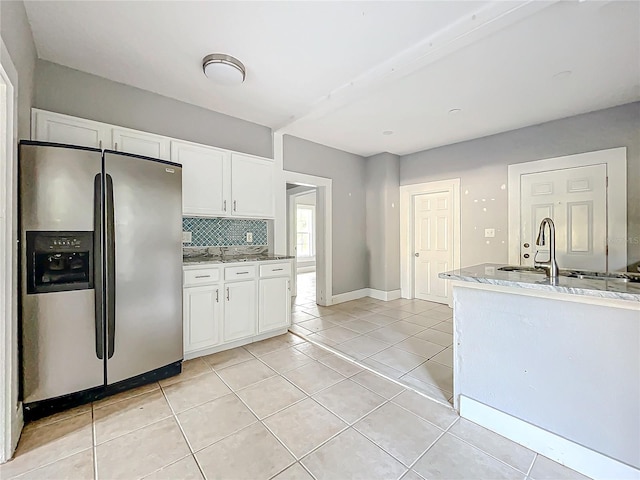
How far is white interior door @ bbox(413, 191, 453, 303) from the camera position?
4.64m

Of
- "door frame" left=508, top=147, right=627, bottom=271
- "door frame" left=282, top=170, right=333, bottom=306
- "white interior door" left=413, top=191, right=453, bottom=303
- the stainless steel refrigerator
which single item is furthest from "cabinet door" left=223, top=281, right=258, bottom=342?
"door frame" left=508, top=147, right=627, bottom=271

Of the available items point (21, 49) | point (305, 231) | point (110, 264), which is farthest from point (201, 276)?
point (305, 231)

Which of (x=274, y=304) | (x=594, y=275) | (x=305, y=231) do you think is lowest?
(x=274, y=304)

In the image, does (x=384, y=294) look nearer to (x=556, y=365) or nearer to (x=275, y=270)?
(x=275, y=270)

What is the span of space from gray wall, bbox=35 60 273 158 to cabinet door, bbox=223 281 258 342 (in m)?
1.80

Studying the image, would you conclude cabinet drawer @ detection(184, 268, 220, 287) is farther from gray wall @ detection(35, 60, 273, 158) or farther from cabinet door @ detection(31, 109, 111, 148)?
gray wall @ detection(35, 60, 273, 158)

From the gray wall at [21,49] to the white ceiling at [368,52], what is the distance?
11cm

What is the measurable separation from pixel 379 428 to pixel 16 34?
130 inches

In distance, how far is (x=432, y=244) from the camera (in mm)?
4852

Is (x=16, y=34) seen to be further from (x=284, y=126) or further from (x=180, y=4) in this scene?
(x=284, y=126)

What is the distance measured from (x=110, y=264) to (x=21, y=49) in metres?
1.52

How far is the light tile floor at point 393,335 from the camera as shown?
2.38 metres

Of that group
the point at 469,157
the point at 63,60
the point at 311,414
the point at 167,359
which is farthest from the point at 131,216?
the point at 469,157

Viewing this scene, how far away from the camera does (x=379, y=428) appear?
1.72 metres
